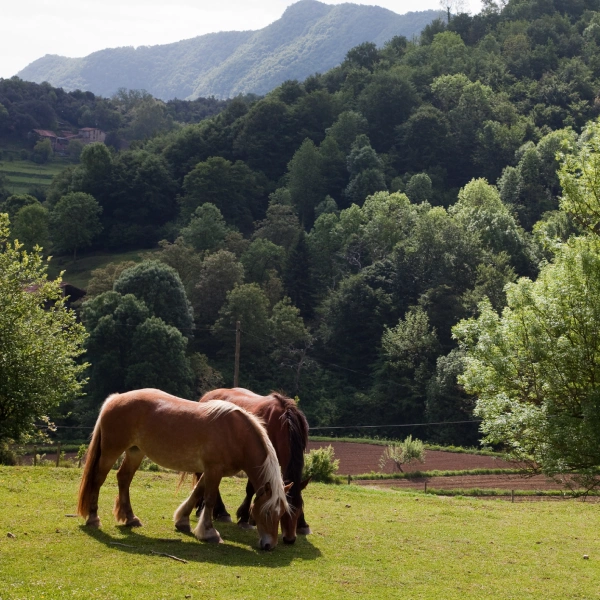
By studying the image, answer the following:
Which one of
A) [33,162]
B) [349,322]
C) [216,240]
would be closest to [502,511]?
[349,322]

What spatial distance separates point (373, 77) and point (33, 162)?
62545 millimetres

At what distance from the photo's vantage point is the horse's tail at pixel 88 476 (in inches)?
517

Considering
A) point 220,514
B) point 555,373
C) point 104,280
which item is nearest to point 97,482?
point 220,514

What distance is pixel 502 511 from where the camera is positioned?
781 inches

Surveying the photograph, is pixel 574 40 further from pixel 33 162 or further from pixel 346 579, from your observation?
pixel 346 579

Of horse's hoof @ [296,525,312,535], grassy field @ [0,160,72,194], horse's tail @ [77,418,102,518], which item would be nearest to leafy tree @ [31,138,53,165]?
grassy field @ [0,160,72,194]

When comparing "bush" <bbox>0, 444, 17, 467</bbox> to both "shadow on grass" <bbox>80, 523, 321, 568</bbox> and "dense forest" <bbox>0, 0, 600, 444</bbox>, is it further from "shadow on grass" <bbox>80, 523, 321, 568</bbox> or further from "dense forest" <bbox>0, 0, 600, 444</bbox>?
"dense forest" <bbox>0, 0, 600, 444</bbox>

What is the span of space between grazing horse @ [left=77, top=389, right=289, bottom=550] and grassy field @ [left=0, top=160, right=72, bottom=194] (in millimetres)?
119513

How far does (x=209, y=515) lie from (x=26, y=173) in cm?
13715

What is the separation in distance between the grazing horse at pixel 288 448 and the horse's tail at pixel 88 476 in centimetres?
216

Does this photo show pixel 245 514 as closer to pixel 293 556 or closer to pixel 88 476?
pixel 293 556

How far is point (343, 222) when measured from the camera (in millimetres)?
99938

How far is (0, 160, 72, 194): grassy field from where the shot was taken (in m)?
131

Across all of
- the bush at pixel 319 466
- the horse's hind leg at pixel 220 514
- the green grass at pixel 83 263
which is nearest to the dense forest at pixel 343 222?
the green grass at pixel 83 263
